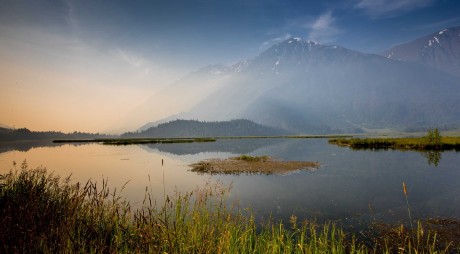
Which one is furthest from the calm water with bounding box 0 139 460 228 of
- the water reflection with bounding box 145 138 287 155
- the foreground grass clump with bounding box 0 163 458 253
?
the water reflection with bounding box 145 138 287 155

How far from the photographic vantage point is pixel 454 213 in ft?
59.2

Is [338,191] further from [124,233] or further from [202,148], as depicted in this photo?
[202,148]

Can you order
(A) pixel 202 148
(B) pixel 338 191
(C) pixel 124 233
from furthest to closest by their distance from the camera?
(A) pixel 202 148, (B) pixel 338 191, (C) pixel 124 233

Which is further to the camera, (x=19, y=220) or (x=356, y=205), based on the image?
(x=356, y=205)

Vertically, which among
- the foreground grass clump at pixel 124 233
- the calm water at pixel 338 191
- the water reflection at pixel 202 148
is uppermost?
the foreground grass clump at pixel 124 233

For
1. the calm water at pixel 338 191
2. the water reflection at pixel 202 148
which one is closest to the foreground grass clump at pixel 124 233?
the calm water at pixel 338 191

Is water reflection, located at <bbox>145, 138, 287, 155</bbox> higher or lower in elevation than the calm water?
higher

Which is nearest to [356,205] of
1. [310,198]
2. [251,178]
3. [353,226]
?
[310,198]

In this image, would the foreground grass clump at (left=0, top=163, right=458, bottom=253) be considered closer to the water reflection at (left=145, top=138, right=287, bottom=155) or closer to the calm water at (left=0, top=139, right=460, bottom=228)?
the calm water at (left=0, top=139, right=460, bottom=228)

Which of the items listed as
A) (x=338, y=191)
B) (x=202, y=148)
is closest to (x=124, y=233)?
(x=338, y=191)

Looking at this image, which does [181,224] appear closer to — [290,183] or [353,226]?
[353,226]

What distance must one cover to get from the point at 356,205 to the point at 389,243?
741 centimetres

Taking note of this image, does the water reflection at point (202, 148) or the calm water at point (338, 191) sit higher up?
the water reflection at point (202, 148)

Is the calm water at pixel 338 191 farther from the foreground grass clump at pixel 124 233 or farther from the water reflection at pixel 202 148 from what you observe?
the water reflection at pixel 202 148
